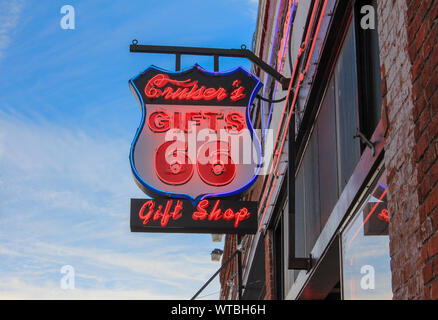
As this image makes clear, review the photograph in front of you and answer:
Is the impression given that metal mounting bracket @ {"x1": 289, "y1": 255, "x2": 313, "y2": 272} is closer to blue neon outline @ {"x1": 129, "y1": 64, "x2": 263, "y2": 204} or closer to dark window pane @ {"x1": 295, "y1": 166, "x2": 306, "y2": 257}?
dark window pane @ {"x1": 295, "y1": 166, "x2": 306, "y2": 257}

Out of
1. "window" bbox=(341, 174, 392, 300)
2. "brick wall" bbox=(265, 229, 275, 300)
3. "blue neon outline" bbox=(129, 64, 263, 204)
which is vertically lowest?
"window" bbox=(341, 174, 392, 300)

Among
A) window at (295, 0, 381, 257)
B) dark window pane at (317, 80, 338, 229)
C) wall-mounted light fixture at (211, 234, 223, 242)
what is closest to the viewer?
window at (295, 0, 381, 257)

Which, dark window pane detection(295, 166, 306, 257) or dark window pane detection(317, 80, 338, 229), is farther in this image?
dark window pane detection(295, 166, 306, 257)

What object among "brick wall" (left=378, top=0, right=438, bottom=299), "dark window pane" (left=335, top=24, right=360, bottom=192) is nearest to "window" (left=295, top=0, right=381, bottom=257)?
"dark window pane" (left=335, top=24, right=360, bottom=192)

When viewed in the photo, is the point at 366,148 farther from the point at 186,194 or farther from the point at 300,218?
the point at 186,194

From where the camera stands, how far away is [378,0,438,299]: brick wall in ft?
11.8

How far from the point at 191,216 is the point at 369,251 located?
12.4 ft

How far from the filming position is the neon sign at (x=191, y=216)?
913cm

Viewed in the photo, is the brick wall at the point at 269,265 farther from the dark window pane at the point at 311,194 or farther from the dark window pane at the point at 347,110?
the dark window pane at the point at 347,110

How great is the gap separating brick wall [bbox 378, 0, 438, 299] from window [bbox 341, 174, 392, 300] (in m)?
1.09

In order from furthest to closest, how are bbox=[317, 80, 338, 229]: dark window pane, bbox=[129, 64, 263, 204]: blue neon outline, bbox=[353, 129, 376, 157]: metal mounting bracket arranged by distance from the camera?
bbox=[129, 64, 263, 204]: blue neon outline
bbox=[317, 80, 338, 229]: dark window pane
bbox=[353, 129, 376, 157]: metal mounting bracket

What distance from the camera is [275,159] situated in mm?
10438

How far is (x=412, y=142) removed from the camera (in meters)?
3.96

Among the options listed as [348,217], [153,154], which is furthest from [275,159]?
[348,217]
